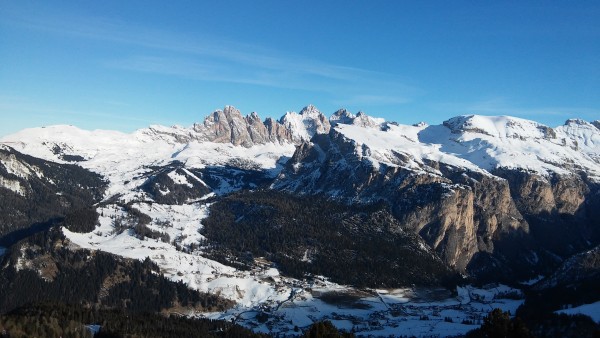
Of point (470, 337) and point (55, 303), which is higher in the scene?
point (55, 303)

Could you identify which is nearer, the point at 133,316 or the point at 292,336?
the point at 133,316

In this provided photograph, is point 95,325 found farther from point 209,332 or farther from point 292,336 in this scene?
point 292,336

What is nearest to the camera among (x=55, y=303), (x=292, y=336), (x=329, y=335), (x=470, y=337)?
(x=329, y=335)

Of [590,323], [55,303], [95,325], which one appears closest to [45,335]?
[95,325]

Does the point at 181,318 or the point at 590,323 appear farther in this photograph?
the point at 181,318

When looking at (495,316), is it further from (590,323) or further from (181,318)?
(181,318)

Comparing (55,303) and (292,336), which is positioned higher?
(55,303)

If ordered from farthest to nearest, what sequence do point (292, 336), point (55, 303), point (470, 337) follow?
point (292, 336) < point (470, 337) < point (55, 303)

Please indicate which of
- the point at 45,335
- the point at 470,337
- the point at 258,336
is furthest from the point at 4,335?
the point at 470,337

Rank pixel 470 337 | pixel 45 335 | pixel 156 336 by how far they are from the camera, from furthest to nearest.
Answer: pixel 470 337, pixel 156 336, pixel 45 335

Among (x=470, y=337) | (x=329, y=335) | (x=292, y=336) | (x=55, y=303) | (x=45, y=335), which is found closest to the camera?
(x=329, y=335)
